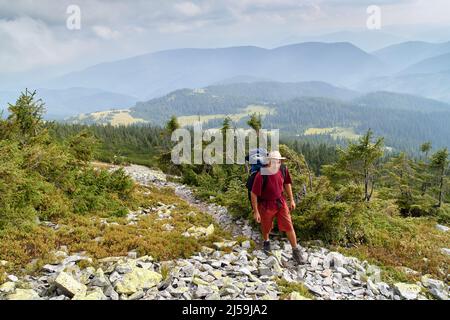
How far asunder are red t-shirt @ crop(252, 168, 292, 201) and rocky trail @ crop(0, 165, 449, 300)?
5.96ft

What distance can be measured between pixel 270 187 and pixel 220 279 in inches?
117

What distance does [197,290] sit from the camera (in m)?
7.52

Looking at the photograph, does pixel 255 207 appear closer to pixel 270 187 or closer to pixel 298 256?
pixel 270 187

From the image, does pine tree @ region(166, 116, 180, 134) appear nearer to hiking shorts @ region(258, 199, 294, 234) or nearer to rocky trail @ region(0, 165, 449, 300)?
rocky trail @ region(0, 165, 449, 300)

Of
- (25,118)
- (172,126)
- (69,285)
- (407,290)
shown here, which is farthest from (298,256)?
(172,126)

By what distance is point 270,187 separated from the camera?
9508 mm

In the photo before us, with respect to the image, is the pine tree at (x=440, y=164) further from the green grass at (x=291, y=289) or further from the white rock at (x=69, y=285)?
the white rock at (x=69, y=285)

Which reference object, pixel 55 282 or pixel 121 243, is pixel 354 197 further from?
pixel 55 282

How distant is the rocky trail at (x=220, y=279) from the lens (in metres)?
7.36

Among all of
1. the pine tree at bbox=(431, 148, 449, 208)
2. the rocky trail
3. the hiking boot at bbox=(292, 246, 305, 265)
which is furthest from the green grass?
the pine tree at bbox=(431, 148, 449, 208)

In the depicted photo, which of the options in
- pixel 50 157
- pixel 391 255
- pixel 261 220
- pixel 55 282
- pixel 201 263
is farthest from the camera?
pixel 50 157
